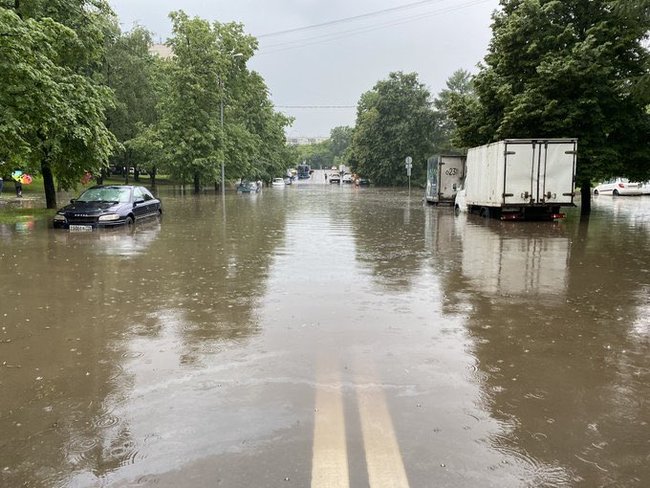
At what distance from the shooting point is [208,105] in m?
41.8

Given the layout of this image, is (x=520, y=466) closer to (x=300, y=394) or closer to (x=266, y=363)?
(x=300, y=394)

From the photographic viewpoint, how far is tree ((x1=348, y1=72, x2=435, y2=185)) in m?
69.6

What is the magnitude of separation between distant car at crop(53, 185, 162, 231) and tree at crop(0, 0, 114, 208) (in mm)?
1759

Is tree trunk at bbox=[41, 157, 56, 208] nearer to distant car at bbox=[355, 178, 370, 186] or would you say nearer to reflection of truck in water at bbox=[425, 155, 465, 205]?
reflection of truck in water at bbox=[425, 155, 465, 205]

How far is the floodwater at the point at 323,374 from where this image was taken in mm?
3496

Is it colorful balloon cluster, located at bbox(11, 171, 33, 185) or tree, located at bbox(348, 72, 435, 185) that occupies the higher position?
tree, located at bbox(348, 72, 435, 185)

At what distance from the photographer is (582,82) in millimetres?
21375

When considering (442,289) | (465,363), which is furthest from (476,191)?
(465,363)

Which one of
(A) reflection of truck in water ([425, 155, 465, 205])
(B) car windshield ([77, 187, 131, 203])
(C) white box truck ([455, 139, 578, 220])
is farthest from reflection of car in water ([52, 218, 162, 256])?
(A) reflection of truck in water ([425, 155, 465, 205])

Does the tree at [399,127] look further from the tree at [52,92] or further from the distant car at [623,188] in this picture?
the tree at [52,92]

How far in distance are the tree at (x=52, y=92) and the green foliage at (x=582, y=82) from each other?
629 inches

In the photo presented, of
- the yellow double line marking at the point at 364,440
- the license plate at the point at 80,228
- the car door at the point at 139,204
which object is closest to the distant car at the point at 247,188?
the car door at the point at 139,204

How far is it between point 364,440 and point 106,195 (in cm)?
1740

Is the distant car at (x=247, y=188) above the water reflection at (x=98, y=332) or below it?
above
